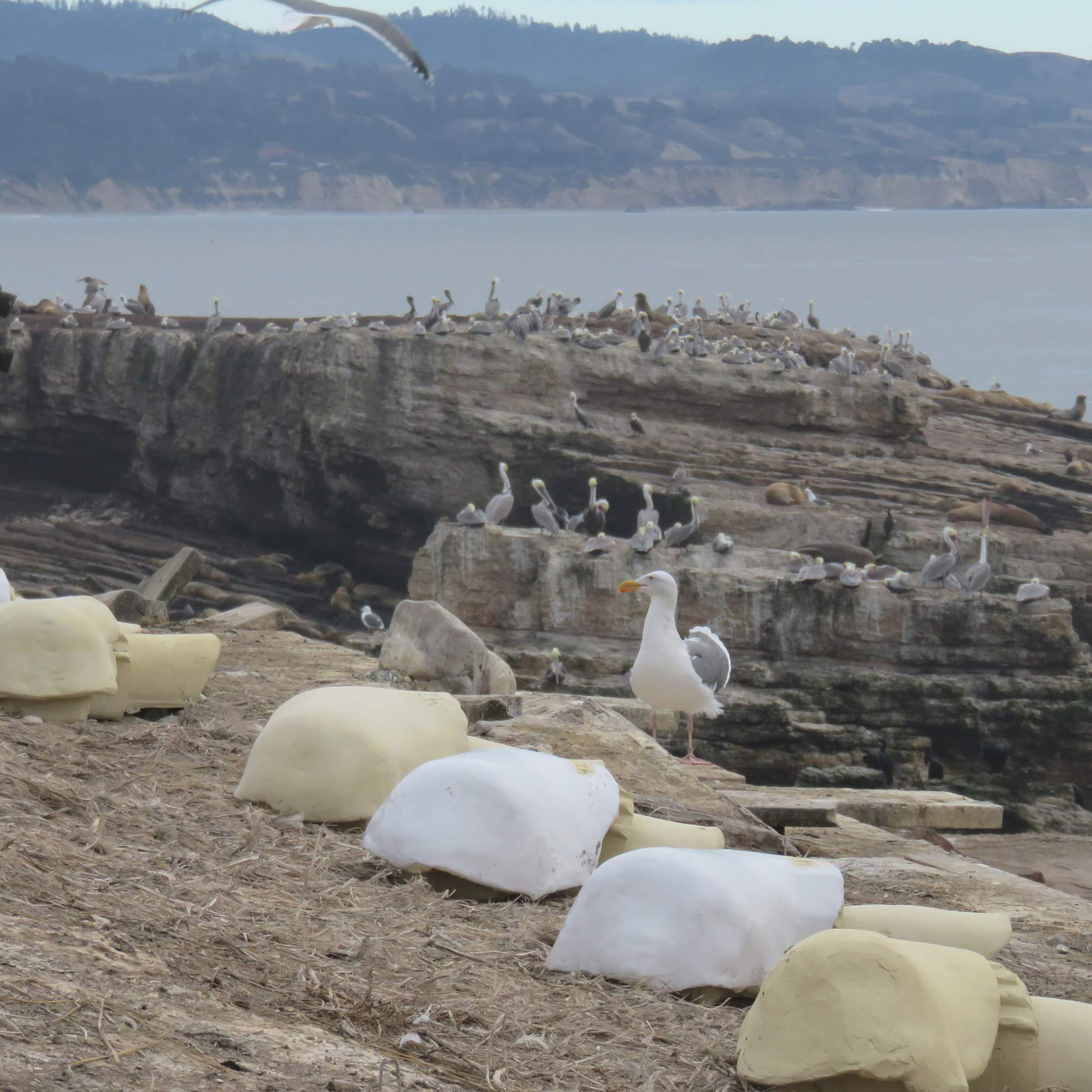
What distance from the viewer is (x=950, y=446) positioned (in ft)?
89.8

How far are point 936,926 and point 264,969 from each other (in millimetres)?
2116

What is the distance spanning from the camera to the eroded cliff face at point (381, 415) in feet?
84.7

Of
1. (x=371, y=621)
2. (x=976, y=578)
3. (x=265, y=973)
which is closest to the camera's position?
(x=265, y=973)

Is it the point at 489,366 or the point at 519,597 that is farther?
the point at 489,366

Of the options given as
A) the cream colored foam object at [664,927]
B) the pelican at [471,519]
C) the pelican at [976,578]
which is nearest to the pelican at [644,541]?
the pelican at [471,519]

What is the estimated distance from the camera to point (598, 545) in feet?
61.4

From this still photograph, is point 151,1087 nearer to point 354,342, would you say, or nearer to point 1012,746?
point 1012,746

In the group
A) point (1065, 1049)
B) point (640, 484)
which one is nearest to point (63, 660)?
point (1065, 1049)

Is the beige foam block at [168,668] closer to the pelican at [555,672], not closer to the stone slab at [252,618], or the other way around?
the stone slab at [252,618]

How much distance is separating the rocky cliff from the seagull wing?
10480 mm

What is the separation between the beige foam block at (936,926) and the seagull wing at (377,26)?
4341 millimetres

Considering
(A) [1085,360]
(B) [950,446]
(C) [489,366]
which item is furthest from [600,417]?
(A) [1085,360]

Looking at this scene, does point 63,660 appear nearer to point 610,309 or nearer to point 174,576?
point 174,576

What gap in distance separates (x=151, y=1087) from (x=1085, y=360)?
7345cm
